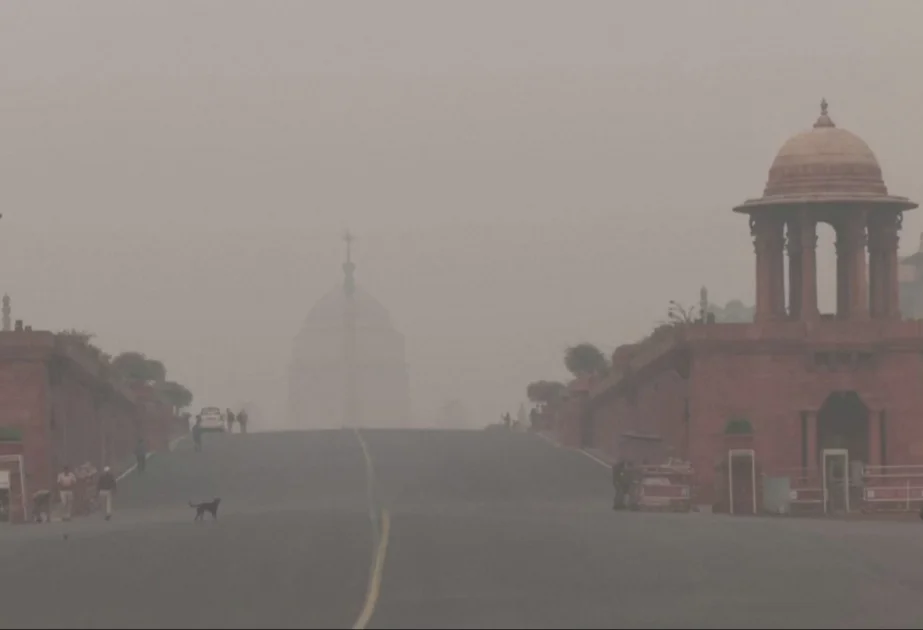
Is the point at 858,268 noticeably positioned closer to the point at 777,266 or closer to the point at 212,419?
the point at 777,266

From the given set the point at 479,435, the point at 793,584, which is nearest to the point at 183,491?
the point at 479,435

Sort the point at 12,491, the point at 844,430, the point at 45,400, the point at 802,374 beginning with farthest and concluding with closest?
the point at 844,430 < the point at 802,374 < the point at 45,400 < the point at 12,491

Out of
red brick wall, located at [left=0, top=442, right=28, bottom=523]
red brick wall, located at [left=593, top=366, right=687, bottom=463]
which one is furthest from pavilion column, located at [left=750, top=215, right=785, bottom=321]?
red brick wall, located at [left=0, top=442, right=28, bottom=523]

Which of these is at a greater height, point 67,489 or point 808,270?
point 808,270

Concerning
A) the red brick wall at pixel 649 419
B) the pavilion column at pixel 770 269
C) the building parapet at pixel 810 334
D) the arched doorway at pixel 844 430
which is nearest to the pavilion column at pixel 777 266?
the pavilion column at pixel 770 269

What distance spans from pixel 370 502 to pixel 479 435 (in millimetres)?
41269

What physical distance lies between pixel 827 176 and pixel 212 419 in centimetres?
4748

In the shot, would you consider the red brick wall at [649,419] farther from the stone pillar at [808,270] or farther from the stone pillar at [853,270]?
the stone pillar at [853,270]

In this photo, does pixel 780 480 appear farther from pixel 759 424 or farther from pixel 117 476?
pixel 117 476

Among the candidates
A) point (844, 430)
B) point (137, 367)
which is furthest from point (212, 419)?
point (844, 430)

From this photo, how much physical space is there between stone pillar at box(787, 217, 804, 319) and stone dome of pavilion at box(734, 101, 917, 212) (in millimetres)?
1171

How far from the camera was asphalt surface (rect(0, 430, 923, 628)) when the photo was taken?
2962 cm

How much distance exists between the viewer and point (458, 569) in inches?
1446

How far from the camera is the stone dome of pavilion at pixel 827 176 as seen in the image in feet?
273
